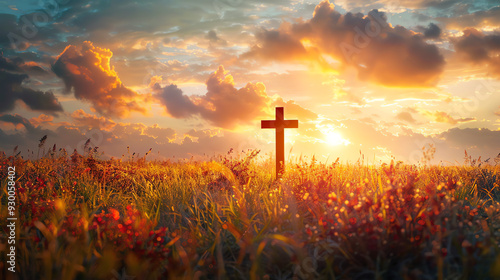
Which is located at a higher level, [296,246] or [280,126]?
[280,126]

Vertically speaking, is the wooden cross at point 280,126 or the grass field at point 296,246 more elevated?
the wooden cross at point 280,126

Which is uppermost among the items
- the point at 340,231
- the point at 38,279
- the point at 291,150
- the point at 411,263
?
the point at 291,150

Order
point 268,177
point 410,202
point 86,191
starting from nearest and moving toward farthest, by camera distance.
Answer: point 410,202 < point 86,191 < point 268,177

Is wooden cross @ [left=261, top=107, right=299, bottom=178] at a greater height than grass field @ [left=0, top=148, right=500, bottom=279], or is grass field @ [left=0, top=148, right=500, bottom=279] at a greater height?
wooden cross @ [left=261, top=107, right=299, bottom=178]

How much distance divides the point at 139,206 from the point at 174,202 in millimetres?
742

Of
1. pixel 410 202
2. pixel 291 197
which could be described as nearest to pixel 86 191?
pixel 291 197

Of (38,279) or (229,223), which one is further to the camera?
(229,223)

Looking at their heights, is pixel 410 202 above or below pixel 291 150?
below

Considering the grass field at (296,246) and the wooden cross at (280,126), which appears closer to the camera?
the grass field at (296,246)

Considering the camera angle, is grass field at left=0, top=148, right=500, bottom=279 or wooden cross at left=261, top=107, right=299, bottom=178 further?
wooden cross at left=261, top=107, right=299, bottom=178

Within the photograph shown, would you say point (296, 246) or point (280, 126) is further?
point (280, 126)

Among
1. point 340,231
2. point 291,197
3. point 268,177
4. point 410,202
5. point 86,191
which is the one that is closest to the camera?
point 340,231

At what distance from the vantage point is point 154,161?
51.7ft

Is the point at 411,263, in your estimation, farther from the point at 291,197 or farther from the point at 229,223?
the point at 291,197
